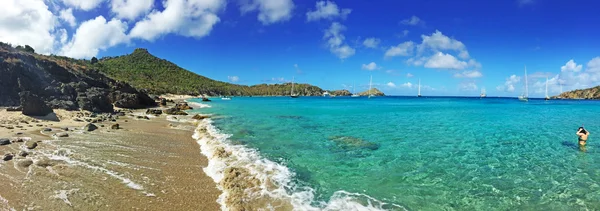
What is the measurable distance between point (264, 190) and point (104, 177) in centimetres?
567

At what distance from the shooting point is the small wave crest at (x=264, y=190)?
8898mm

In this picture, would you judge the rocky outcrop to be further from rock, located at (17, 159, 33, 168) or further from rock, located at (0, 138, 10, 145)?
rock, located at (17, 159, 33, 168)

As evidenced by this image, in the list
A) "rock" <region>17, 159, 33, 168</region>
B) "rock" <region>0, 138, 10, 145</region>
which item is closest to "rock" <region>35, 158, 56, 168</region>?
"rock" <region>17, 159, 33, 168</region>

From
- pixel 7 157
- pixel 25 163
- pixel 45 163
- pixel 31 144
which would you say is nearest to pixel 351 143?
pixel 45 163

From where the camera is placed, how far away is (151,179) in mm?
10680

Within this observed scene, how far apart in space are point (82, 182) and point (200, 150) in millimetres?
7129

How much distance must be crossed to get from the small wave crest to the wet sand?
0.52 metres

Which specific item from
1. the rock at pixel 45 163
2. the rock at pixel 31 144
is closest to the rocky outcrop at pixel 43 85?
the rock at pixel 31 144

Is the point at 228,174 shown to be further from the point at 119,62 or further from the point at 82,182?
the point at 119,62

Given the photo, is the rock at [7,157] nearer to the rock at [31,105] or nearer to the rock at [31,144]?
the rock at [31,144]

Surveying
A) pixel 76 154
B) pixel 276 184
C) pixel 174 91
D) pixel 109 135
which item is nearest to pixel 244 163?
pixel 276 184

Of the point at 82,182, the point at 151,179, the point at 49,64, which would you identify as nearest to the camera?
the point at 82,182

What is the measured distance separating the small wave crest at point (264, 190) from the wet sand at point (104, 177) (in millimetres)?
525

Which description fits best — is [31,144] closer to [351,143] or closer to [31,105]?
[31,105]
